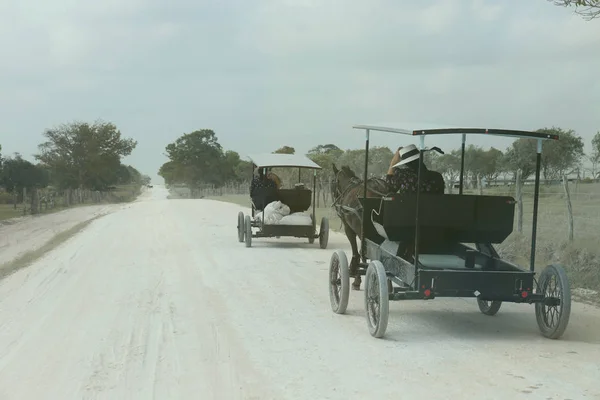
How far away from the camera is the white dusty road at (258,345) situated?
18.5 feet

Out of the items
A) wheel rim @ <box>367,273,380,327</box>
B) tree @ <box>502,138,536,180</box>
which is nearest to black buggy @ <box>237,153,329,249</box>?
tree @ <box>502,138,536,180</box>

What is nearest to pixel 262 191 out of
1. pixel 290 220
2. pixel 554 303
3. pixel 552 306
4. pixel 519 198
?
pixel 290 220

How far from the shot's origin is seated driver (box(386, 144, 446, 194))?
822 cm

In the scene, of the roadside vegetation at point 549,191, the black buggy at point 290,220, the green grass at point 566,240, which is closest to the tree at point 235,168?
the roadside vegetation at point 549,191

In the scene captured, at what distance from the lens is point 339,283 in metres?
8.84

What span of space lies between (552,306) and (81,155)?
75.5 metres

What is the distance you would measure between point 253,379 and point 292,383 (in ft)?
1.25

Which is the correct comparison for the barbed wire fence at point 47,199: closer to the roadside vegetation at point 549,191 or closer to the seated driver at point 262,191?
the roadside vegetation at point 549,191

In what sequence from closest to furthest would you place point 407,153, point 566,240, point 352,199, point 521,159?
point 407,153 → point 352,199 → point 566,240 → point 521,159

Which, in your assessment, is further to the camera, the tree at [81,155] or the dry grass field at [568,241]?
the tree at [81,155]

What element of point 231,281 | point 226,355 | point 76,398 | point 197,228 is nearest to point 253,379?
point 226,355

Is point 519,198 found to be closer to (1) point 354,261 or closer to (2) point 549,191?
(2) point 549,191

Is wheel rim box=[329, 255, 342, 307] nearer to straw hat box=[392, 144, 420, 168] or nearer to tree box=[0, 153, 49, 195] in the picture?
straw hat box=[392, 144, 420, 168]

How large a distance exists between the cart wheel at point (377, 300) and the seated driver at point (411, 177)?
4.31ft
